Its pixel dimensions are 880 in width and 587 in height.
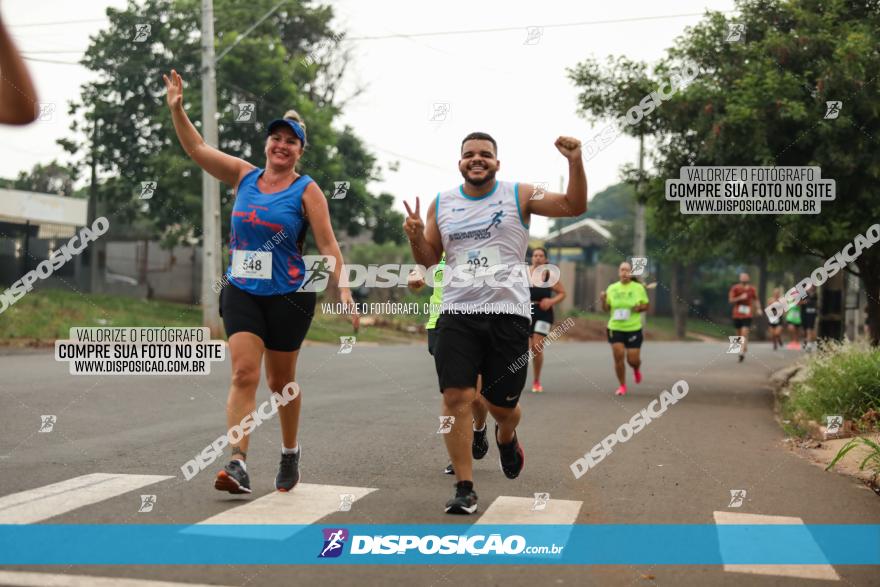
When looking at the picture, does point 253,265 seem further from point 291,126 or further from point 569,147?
point 569,147

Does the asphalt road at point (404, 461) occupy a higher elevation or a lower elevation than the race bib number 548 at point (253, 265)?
lower

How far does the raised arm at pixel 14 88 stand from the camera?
92.8 inches

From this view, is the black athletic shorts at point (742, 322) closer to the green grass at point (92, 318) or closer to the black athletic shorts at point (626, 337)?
the black athletic shorts at point (626, 337)

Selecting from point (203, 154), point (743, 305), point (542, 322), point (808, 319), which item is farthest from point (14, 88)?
point (808, 319)

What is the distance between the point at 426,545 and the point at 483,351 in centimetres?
140

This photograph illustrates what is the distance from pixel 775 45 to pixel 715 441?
670 cm

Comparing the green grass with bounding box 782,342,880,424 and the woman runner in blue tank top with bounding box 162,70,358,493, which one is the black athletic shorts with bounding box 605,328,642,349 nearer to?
the green grass with bounding box 782,342,880,424

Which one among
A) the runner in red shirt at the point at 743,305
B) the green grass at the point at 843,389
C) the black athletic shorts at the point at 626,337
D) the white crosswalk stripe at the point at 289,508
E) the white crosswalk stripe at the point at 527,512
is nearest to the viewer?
the white crosswalk stripe at the point at 289,508

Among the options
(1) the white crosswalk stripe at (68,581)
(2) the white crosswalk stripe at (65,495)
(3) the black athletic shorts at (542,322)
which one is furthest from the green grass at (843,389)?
(1) the white crosswalk stripe at (68,581)

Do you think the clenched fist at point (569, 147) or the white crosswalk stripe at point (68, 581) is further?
the clenched fist at point (569, 147)

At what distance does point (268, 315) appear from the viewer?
20.3 feet

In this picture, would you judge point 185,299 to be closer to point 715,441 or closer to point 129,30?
point 129,30

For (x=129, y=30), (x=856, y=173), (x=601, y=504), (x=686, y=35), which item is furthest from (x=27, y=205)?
(x=601, y=504)

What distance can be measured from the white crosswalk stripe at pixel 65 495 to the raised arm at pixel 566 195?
2832 mm
